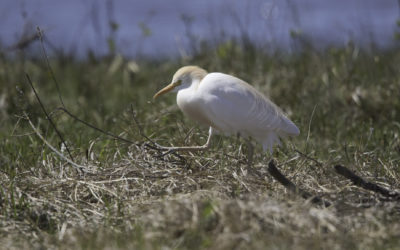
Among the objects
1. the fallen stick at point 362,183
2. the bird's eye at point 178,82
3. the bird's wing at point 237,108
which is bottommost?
the fallen stick at point 362,183

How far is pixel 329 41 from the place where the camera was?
26.2ft

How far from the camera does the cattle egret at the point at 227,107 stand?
10.6ft

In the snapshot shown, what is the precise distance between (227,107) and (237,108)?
99 mm

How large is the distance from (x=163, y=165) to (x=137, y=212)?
0.72 metres

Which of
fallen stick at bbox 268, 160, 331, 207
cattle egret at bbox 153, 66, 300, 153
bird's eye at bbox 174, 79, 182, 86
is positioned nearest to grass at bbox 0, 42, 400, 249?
fallen stick at bbox 268, 160, 331, 207

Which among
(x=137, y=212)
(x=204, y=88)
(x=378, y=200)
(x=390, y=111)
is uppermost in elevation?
(x=204, y=88)

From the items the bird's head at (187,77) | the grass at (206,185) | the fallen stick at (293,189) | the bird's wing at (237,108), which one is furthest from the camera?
the bird's head at (187,77)

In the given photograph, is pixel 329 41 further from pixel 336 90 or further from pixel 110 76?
pixel 110 76

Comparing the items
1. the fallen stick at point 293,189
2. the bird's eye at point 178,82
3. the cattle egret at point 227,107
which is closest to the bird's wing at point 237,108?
the cattle egret at point 227,107

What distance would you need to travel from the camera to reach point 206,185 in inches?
119

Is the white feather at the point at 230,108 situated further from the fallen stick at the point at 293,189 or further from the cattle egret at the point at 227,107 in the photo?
the fallen stick at the point at 293,189

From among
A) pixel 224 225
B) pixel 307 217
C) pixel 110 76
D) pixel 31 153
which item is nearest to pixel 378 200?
pixel 307 217

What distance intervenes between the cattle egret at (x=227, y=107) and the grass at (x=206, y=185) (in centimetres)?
18

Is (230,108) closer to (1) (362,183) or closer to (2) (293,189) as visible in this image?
(2) (293,189)
